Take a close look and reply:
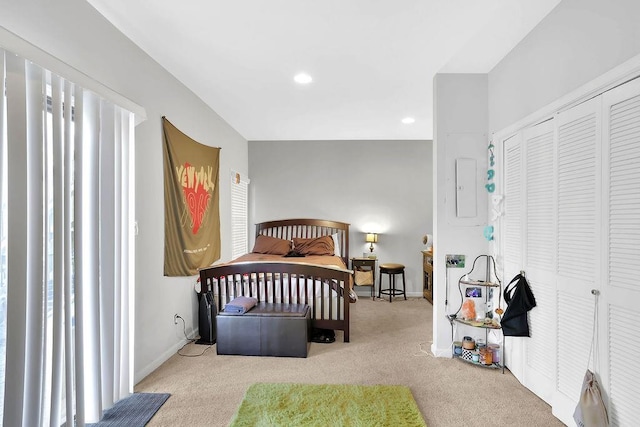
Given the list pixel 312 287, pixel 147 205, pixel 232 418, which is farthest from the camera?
pixel 312 287

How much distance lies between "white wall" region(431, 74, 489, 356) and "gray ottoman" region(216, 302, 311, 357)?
48.5 inches

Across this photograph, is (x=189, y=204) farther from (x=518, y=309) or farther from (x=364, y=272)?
(x=518, y=309)

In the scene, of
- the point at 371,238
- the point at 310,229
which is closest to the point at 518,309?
the point at 371,238

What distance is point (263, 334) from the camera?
3061mm

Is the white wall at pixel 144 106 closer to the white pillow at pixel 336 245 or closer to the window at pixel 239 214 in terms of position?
the window at pixel 239 214

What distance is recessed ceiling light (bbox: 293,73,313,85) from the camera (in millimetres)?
3100

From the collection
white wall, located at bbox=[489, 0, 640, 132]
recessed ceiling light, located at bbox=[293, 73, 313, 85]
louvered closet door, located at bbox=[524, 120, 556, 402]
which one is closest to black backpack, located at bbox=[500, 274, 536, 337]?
louvered closet door, located at bbox=[524, 120, 556, 402]

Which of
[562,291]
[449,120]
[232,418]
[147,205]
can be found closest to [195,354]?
[232,418]

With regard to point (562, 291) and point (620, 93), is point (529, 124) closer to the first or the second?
point (620, 93)

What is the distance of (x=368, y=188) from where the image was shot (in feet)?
18.7

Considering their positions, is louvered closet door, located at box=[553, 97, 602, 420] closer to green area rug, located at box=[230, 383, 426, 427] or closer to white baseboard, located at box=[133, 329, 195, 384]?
green area rug, located at box=[230, 383, 426, 427]

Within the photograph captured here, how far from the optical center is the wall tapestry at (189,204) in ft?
9.97

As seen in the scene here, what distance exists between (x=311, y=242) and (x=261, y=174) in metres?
1.54

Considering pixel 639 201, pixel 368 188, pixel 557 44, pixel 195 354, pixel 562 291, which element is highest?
pixel 557 44
